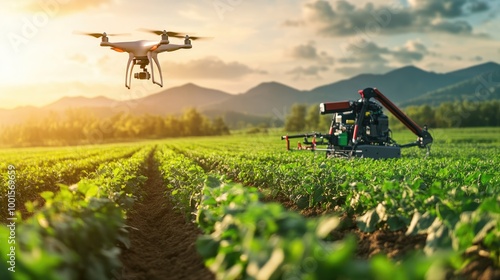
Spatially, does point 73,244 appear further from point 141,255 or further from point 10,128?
point 10,128

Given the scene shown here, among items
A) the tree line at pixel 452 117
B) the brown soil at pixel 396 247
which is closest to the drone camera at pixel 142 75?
the brown soil at pixel 396 247

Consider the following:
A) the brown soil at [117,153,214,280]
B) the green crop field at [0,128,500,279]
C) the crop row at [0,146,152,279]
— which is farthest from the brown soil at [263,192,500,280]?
the crop row at [0,146,152,279]

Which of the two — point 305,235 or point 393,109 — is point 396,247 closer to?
point 305,235

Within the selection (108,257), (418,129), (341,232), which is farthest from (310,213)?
(418,129)

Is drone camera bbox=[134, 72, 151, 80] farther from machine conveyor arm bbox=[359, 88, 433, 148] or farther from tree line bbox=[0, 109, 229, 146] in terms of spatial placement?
tree line bbox=[0, 109, 229, 146]

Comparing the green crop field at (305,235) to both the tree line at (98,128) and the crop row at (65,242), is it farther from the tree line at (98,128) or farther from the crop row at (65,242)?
the tree line at (98,128)
